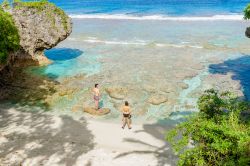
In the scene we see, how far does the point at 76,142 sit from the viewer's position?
55.7 feet

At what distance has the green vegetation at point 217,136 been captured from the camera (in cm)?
966

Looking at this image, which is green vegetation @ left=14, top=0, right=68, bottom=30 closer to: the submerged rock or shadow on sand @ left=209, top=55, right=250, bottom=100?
the submerged rock

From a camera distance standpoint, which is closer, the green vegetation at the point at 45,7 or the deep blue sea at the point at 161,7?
the green vegetation at the point at 45,7

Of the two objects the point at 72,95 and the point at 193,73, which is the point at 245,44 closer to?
the point at 193,73

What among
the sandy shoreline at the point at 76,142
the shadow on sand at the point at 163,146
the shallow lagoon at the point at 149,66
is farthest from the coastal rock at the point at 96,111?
the shadow on sand at the point at 163,146

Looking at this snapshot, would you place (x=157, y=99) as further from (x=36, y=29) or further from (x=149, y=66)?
(x=36, y=29)

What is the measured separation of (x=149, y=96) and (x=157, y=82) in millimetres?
2817

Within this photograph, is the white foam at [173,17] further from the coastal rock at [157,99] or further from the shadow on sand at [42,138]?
the shadow on sand at [42,138]

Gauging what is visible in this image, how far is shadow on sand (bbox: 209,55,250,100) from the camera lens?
24797 millimetres

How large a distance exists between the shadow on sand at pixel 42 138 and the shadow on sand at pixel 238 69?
11549 millimetres

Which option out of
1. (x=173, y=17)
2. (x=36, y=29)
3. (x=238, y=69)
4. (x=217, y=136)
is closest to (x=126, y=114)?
(x=217, y=136)

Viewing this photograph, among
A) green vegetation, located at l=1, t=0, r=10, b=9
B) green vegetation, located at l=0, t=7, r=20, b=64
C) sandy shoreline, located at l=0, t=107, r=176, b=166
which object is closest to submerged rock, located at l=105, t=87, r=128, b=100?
sandy shoreline, located at l=0, t=107, r=176, b=166

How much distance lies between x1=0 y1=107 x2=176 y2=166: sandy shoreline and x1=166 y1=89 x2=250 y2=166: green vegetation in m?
4.35

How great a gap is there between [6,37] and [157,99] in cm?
991
